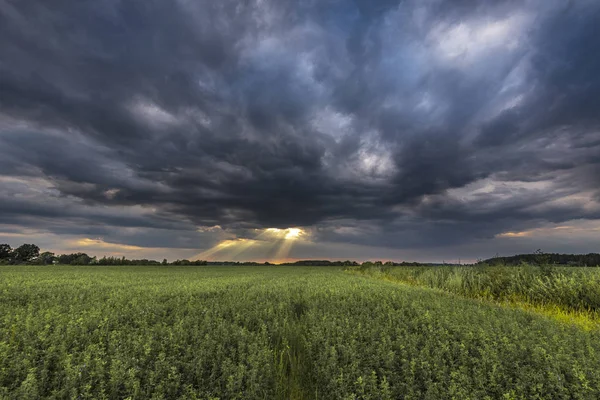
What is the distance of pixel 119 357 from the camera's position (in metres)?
5.42

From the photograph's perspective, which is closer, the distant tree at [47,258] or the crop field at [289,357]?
the crop field at [289,357]

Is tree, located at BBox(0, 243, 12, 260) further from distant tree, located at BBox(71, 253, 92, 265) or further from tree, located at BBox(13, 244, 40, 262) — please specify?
distant tree, located at BBox(71, 253, 92, 265)

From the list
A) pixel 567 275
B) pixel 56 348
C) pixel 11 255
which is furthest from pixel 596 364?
pixel 11 255

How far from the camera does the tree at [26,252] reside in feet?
291

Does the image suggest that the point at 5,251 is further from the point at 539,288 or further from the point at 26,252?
the point at 539,288

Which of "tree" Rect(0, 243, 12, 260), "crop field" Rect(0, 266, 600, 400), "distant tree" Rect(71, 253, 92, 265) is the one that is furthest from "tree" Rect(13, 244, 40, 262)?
"crop field" Rect(0, 266, 600, 400)

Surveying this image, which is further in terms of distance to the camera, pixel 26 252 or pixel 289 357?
pixel 26 252

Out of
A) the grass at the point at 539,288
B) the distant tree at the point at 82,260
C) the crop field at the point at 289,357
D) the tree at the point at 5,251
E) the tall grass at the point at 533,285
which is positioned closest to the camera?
the crop field at the point at 289,357

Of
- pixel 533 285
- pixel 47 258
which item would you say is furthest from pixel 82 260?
pixel 533 285

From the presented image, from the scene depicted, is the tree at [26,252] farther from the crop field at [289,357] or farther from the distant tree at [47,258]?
the crop field at [289,357]

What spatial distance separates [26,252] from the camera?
90.3 metres

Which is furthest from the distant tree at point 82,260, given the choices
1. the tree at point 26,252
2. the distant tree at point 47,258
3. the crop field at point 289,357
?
the crop field at point 289,357

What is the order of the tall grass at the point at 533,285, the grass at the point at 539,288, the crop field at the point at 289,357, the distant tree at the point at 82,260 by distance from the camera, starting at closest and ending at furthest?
the crop field at the point at 289,357 < the grass at the point at 539,288 < the tall grass at the point at 533,285 < the distant tree at the point at 82,260

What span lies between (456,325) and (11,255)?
402 feet
